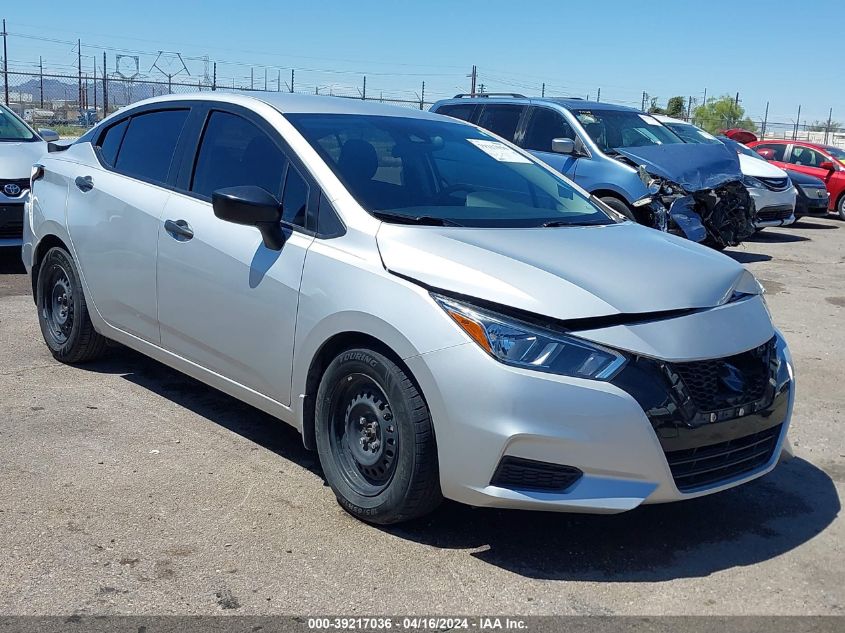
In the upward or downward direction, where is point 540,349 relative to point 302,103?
downward

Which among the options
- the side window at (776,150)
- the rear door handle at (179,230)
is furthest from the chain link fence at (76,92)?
the rear door handle at (179,230)

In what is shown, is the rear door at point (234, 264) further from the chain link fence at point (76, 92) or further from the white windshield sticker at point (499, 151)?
the chain link fence at point (76, 92)

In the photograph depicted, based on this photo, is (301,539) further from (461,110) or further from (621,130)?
(461,110)

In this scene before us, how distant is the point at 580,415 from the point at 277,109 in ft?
7.31

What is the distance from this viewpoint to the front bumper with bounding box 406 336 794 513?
3271 mm

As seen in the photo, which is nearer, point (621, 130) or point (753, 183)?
point (621, 130)

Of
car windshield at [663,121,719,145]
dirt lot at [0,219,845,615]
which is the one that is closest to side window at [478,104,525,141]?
car windshield at [663,121,719,145]

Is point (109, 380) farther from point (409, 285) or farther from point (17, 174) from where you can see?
point (17, 174)

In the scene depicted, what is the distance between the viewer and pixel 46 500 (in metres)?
3.99

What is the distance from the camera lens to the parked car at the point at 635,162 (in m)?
10.5

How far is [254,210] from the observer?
4031 mm

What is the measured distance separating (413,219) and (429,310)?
2.19 ft

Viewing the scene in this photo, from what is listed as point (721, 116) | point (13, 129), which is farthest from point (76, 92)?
point (721, 116)

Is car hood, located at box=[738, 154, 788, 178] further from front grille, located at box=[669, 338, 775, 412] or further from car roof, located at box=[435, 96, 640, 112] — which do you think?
front grille, located at box=[669, 338, 775, 412]
